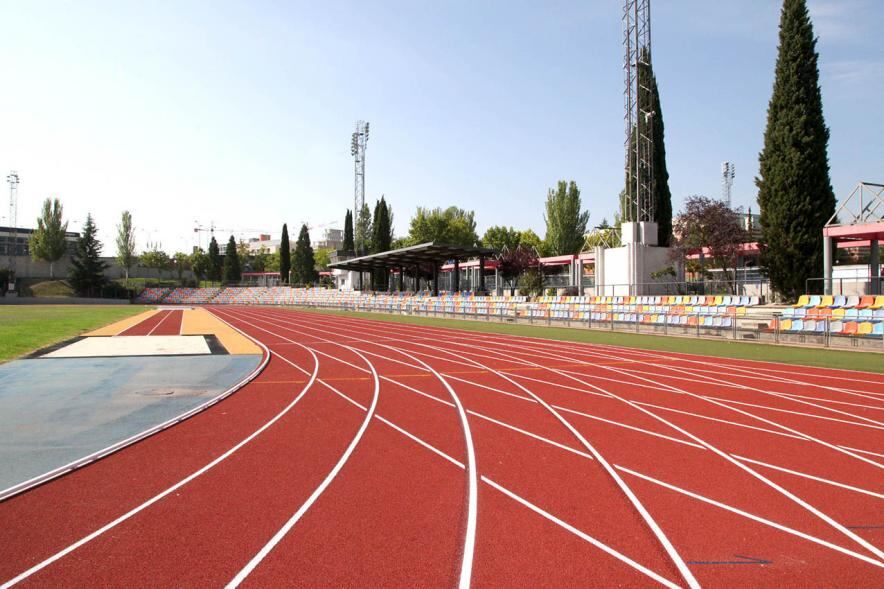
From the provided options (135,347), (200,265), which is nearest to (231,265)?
(200,265)

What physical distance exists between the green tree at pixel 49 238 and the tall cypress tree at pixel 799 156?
269 feet

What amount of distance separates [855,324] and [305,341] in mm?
16940

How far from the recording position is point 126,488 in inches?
206

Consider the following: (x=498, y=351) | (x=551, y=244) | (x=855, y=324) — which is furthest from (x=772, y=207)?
(x=551, y=244)

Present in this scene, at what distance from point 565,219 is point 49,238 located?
65.6 meters

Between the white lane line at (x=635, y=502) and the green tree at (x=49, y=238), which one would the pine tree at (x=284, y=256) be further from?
the white lane line at (x=635, y=502)

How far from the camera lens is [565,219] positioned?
67750 mm

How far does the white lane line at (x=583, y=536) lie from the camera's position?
141 inches

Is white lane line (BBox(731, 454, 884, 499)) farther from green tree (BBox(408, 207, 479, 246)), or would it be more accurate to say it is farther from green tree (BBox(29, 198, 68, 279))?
green tree (BBox(29, 198, 68, 279))

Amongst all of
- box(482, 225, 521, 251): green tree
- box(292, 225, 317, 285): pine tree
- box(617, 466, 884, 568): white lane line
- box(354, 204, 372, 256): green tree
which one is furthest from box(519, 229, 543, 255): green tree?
box(617, 466, 884, 568): white lane line

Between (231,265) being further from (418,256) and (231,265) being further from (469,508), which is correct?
(469,508)

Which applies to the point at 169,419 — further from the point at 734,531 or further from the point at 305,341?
the point at 305,341

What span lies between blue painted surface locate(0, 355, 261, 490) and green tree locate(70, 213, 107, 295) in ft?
219

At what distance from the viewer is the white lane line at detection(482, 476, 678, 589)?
3592 millimetres
